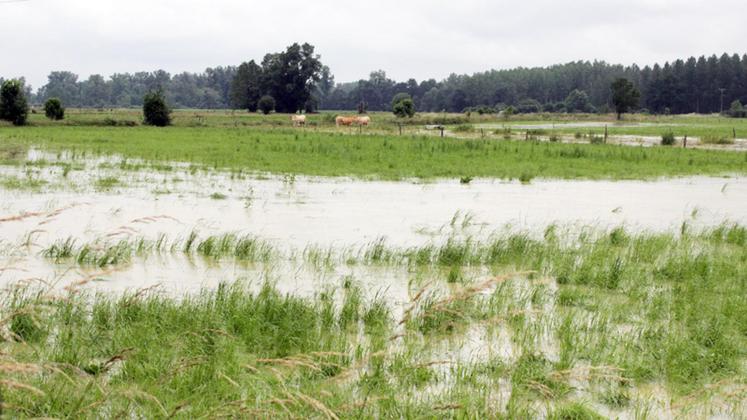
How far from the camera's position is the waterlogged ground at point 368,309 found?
223 inches

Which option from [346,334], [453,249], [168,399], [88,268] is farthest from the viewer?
[453,249]

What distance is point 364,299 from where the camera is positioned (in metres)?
9.35

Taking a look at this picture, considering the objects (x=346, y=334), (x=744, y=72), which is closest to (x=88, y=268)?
(x=346, y=334)

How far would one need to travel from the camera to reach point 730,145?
52688 millimetres

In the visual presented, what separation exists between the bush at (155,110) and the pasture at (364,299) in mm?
38762

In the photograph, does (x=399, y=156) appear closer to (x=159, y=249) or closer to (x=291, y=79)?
(x=159, y=249)

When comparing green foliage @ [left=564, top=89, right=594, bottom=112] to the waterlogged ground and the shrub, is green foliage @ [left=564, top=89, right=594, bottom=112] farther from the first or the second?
the waterlogged ground

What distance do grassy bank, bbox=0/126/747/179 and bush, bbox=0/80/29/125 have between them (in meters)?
10.5

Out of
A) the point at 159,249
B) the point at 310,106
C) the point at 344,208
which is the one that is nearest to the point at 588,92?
the point at 310,106

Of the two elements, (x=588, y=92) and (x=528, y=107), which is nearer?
(x=528, y=107)

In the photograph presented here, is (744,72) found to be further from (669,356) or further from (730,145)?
(669,356)

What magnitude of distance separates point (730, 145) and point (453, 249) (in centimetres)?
4855

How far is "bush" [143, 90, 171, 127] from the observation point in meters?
62.0

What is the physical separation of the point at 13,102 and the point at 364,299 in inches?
2102
